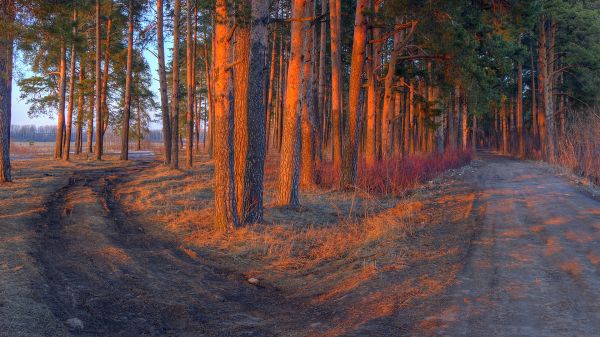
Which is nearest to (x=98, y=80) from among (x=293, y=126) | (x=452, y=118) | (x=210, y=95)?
(x=210, y=95)

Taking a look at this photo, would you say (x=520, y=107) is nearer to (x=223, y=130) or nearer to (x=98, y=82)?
(x=98, y=82)

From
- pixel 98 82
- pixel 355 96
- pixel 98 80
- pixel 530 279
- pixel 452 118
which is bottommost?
pixel 530 279

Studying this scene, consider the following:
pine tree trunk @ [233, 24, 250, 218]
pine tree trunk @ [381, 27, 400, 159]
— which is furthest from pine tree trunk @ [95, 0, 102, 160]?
pine tree trunk @ [233, 24, 250, 218]

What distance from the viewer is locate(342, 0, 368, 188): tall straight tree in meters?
16.0

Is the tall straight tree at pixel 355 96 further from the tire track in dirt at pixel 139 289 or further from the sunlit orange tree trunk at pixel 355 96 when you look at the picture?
the tire track in dirt at pixel 139 289

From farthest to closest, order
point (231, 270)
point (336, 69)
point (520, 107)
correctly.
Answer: point (520, 107) < point (336, 69) < point (231, 270)

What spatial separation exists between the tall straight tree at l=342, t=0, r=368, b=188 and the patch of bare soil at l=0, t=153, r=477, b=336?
3.02 m

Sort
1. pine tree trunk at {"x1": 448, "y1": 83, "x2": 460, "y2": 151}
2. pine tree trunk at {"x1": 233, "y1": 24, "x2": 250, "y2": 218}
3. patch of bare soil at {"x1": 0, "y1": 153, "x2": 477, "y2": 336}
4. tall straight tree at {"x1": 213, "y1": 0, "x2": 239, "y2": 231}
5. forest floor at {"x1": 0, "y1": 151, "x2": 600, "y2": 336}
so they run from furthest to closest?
pine tree trunk at {"x1": 448, "y1": 83, "x2": 460, "y2": 151}, pine tree trunk at {"x1": 233, "y1": 24, "x2": 250, "y2": 218}, tall straight tree at {"x1": 213, "y1": 0, "x2": 239, "y2": 231}, patch of bare soil at {"x1": 0, "y1": 153, "x2": 477, "y2": 336}, forest floor at {"x1": 0, "y1": 151, "x2": 600, "y2": 336}

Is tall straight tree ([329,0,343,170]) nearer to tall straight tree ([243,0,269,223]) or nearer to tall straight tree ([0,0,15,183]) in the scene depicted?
tall straight tree ([243,0,269,223])

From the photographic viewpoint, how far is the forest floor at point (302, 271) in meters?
5.03

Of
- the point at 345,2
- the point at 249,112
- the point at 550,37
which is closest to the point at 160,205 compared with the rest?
the point at 249,112

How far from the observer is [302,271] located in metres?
7.67

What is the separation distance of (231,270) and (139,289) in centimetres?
164

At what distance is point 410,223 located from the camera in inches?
397
